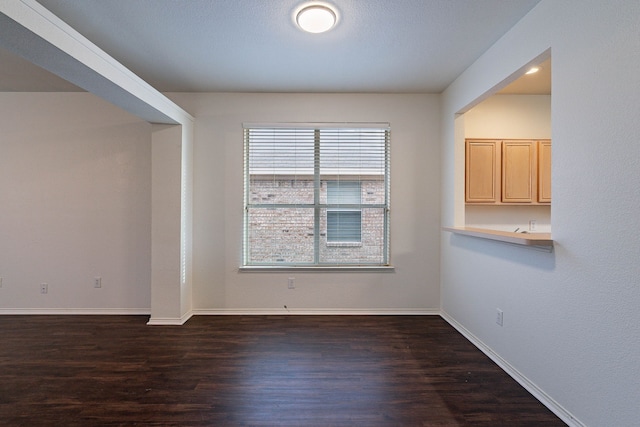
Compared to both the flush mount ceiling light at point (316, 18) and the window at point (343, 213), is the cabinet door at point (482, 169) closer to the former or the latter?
the window at point (343, 213)

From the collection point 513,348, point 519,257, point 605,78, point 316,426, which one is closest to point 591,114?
point 605,78

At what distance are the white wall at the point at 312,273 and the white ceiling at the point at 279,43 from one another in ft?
0.64

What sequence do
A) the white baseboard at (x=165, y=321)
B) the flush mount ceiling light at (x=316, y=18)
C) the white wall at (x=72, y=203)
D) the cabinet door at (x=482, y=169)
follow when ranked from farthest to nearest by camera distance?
the white wall at (x=72, y=203)
the cabinet door at (x=482, y=169)
the white baseboard at (x=165, y=321)
the flush mount ceiling light at (x=316, y=18)

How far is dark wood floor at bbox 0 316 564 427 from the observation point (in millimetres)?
1726

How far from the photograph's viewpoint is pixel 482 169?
3.19 m

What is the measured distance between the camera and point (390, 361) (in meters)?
2.33

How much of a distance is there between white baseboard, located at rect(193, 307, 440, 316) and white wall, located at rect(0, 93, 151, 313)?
0.93 meters

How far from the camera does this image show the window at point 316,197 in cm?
342

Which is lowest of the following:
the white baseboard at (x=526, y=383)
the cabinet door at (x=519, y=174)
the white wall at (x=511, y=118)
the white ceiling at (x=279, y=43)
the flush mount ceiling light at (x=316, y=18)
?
the white baseboard at (x=526, y=383)

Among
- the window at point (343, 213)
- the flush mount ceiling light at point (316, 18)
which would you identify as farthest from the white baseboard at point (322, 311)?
the flush mount ceiling light at point (316, 18)

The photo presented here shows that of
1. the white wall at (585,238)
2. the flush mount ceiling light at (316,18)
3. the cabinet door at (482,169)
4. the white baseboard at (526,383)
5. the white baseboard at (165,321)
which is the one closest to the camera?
the white wall at (585,238)

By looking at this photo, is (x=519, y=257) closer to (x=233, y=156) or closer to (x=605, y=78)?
(x=605, y=78)

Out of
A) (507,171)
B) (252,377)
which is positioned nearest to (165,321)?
(252,377)

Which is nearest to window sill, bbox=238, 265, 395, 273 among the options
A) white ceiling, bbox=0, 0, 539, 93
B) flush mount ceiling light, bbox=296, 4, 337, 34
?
white ceiling, bbox=0, 0, 539, 93
